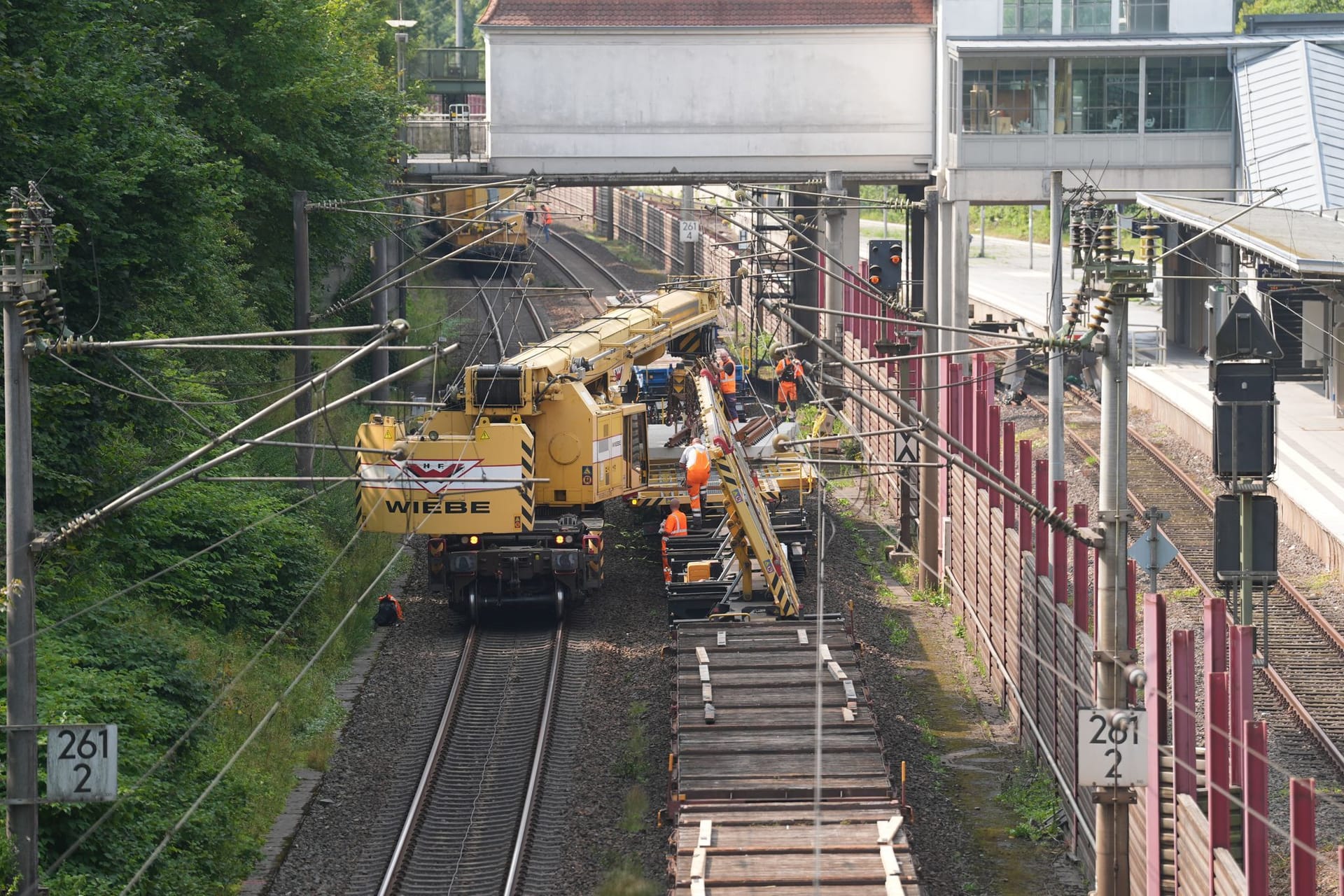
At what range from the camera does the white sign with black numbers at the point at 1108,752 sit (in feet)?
44.7

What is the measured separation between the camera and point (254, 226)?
123 ft

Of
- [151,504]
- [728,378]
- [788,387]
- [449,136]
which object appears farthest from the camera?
[449,136]

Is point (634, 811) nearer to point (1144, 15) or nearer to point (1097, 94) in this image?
point (1097, 94)

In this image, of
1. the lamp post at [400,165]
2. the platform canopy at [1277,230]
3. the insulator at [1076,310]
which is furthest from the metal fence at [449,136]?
the insulator at [1076,310]

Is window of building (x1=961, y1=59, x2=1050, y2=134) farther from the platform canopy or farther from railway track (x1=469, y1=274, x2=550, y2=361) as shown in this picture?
railway track (x1=469, y1=274, x2=550, y2=361)

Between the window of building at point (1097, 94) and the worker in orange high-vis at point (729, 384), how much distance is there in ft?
38.8

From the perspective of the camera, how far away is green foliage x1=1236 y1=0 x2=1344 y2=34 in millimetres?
78750

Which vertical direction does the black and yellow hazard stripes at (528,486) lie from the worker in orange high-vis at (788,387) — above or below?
below

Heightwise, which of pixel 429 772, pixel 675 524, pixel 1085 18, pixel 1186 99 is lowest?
pixel 429 772

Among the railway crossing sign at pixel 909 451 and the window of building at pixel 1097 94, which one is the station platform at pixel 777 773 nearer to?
the railway crossing sign at pixel 909 451

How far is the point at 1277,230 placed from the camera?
1406 inches

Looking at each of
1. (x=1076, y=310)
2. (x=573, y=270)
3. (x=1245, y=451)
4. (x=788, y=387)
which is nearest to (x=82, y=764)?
(x=1076, y=310)

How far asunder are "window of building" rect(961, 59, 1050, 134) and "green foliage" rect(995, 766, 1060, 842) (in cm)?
2627

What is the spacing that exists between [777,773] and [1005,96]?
97.9 feet
